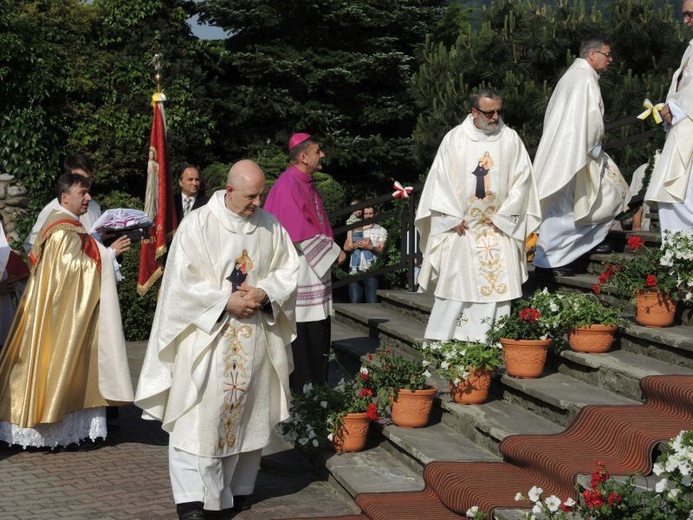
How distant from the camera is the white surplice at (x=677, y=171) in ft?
27.8

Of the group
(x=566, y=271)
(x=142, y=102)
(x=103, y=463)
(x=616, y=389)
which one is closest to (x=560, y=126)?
(x=566, y=271)

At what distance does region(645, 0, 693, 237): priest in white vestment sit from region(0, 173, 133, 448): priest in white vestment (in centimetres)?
413

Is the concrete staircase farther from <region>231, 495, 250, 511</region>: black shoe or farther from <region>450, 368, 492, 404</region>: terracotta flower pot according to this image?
<region>231, 495, 250, 511</region>: black shoe

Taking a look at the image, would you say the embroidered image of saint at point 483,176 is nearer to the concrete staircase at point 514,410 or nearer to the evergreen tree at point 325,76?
the concrete staircase at point 514,410

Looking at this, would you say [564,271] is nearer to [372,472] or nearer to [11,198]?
[372,472]

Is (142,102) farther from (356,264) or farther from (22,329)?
(22,329)

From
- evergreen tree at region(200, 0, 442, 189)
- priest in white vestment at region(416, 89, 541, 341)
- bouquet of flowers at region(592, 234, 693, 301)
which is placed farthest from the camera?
evergreen tree at region(200, 0, 442, 189)

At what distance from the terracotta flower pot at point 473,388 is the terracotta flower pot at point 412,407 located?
15cm

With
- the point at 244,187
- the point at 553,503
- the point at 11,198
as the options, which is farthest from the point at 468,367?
the point at 11,198

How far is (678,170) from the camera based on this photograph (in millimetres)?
8477

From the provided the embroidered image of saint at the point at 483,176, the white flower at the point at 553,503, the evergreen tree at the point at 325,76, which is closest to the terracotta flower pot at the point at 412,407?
the embroidered image of saint at the point at 483,176

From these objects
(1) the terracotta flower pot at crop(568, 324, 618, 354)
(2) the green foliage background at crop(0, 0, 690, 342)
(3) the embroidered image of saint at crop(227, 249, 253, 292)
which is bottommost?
(1) the terracotta flower pot at crop(568, 324, 618, 354)

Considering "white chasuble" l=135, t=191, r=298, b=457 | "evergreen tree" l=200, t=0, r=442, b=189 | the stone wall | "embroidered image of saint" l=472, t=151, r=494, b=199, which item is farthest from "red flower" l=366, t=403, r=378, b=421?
"evergreen tree" l=200, t=0, r=442, b=189

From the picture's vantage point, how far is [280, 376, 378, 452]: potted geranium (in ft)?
24.6
